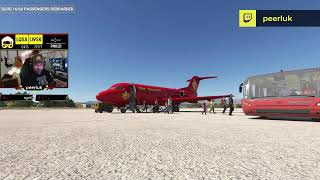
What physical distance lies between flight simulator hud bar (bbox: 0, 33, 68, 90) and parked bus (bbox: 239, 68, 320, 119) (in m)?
24.8

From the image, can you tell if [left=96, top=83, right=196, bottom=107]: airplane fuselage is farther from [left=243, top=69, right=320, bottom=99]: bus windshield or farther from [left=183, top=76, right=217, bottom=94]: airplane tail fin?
[left=243, top=69, right=320, bottom=99]: bus windshield

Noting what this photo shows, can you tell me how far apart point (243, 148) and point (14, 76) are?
114 feet

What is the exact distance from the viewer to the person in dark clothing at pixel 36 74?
32.8 metres

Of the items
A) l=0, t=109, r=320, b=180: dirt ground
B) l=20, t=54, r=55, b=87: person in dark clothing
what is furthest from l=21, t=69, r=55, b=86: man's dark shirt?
l=0, t=109, r=320, b=180: dirt ground

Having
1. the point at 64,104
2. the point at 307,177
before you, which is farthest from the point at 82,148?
the point at 64,104

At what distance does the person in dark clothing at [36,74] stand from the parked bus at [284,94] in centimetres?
2601

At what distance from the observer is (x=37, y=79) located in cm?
3291

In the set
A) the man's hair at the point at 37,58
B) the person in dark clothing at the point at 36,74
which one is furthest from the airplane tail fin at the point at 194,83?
the man's hair at the point at 37,58

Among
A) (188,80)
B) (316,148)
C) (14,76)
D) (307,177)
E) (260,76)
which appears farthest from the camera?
(188,80)

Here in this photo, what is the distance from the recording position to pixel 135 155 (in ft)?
13.7

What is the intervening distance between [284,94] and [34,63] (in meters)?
30.6

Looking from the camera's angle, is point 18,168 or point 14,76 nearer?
point 18,168

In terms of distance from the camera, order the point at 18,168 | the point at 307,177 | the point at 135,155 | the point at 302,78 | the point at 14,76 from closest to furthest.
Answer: the point at 307,177 < the point at 18,168 < the point at 135,155 < the point at 302,78 < the point at 14,76

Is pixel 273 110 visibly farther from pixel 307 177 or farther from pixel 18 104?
pixel 18 104
